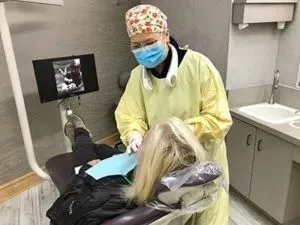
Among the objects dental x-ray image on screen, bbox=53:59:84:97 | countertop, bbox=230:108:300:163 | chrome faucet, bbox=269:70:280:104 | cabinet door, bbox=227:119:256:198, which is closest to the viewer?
countertop, bbox=230:108:300:163

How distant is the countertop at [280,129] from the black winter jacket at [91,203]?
1072mm

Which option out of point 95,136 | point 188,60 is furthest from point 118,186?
point 95,136

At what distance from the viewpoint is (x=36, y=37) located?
2465 mm

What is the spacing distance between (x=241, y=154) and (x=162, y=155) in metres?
1.32

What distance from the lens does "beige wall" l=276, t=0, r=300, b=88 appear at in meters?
2.15

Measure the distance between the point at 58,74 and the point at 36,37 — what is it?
0.53m

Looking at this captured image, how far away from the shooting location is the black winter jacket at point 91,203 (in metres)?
1.04

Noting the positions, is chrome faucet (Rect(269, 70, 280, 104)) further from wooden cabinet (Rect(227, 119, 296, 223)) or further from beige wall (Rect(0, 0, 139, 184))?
beige wall (Rect(0, 0, 139, 184))

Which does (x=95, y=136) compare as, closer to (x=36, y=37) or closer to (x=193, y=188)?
(x=36, y=37)

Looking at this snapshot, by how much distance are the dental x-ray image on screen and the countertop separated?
1.29 meters

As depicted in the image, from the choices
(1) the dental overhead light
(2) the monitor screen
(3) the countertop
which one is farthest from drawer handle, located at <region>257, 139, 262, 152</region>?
(1) the dental overhead light

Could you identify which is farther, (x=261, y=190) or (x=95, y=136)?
(x=95, y=136)

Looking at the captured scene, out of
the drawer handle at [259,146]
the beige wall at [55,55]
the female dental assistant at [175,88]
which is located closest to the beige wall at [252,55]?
the drawer handle at [259,146]

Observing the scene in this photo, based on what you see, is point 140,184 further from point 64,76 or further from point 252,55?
point 252,55
